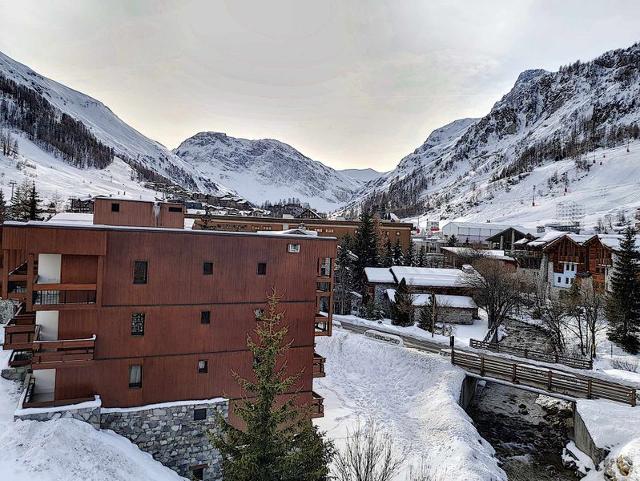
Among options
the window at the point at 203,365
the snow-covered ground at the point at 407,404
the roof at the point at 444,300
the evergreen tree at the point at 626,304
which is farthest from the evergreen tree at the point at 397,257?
the window at the point at 203,365

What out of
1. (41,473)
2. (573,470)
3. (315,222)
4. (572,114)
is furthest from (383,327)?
(572,114)

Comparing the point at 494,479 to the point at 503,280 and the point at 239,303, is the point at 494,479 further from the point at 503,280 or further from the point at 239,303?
the point at 503,280

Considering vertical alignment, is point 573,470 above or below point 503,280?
below

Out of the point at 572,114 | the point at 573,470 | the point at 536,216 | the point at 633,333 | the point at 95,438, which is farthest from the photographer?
the point at 572,114

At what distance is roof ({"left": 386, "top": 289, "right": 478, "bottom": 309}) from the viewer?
158 ft

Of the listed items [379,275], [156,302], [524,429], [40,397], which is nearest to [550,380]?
[524,429]

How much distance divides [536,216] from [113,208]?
109 m

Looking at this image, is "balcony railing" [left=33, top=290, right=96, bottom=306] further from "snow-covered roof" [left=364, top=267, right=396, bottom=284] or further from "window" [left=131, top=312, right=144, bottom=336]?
"snow-covered roof" [left=364, top=267, right=396, bottom=284]

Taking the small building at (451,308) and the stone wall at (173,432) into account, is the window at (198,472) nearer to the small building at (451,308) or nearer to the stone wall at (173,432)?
the stone wall at (173,432)

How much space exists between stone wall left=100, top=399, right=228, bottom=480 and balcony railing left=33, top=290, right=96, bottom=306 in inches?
190

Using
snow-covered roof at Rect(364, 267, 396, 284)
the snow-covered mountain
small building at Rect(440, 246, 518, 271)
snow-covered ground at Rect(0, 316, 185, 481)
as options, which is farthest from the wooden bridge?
the snow-covered mountain

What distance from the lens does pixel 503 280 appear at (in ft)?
147

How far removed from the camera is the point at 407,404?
28.3 metres

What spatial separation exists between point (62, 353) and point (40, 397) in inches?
110
